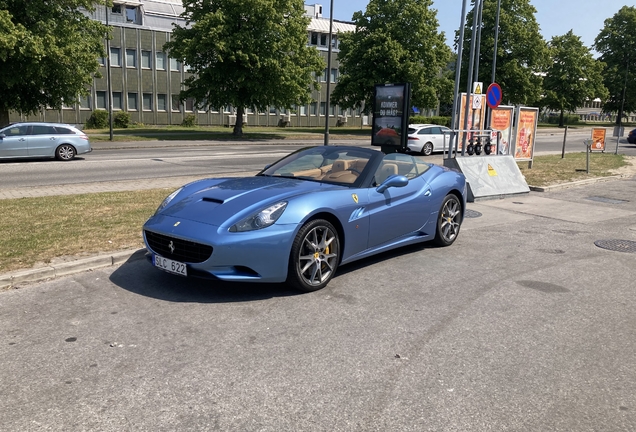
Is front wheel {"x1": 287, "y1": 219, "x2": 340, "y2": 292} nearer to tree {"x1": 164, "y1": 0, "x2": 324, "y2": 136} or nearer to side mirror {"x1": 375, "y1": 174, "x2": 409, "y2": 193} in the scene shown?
side mirror {"x1": 375, "y1": 174, "x2": 409, "y2": 193}

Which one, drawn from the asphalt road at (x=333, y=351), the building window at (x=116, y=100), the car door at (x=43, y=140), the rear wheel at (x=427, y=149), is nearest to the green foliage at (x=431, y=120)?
the building window at (x=116, y=100)

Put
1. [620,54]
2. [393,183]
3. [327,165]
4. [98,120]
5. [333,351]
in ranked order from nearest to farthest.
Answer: [333,351] → [393,183] → [327,165] → [98,120] → [620,54]

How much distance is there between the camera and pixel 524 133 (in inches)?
738

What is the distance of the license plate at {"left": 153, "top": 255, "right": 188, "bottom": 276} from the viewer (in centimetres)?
523

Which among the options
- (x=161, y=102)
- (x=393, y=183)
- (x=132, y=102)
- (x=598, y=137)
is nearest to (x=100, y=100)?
(x=132, y=102)

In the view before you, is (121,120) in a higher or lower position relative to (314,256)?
higher

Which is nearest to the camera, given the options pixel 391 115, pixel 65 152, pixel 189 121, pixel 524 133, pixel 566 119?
pixel 391 115

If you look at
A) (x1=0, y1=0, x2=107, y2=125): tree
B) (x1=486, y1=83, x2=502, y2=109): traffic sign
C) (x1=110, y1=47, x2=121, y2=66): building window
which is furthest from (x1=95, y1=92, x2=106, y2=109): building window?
(x1=486, y1=83, x2=502, y2=109): traffic sign

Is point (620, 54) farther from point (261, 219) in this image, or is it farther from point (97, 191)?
point (261, 219)

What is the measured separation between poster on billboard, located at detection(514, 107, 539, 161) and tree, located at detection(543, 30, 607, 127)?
179 feet

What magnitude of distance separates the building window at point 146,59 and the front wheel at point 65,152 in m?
35.0

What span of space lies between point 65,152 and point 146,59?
116 feet

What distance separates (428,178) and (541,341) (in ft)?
10.4

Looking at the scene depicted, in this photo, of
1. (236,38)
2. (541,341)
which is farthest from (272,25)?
(541,341)
